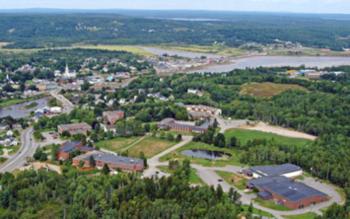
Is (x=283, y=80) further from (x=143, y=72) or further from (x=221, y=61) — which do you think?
(x=221, y=61)

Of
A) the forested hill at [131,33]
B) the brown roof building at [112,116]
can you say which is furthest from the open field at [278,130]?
the forested hill at [131,33]

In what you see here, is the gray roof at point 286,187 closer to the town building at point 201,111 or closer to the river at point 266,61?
the town building at point 201,111

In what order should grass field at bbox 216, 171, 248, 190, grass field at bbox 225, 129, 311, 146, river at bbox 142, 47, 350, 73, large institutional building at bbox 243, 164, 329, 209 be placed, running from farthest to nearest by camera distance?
river at bbox 142, 47, 350, 73 < grass field at bbox 225, 129, 311, 146 < grass field at bbox 216, 171, 248, 190 < large institutional building at bbox 243, 164, 329, 209

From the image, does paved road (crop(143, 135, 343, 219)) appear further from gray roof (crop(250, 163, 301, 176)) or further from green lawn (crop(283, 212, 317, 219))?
gray roof (crop(250, 163, 301, 176))

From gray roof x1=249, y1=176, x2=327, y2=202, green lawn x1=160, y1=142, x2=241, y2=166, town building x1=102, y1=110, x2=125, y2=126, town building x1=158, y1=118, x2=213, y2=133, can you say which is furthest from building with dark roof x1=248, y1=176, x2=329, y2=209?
town building x1=102, y1=110, x2=125, y2=126

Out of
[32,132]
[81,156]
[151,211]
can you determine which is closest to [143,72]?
[32,132]
